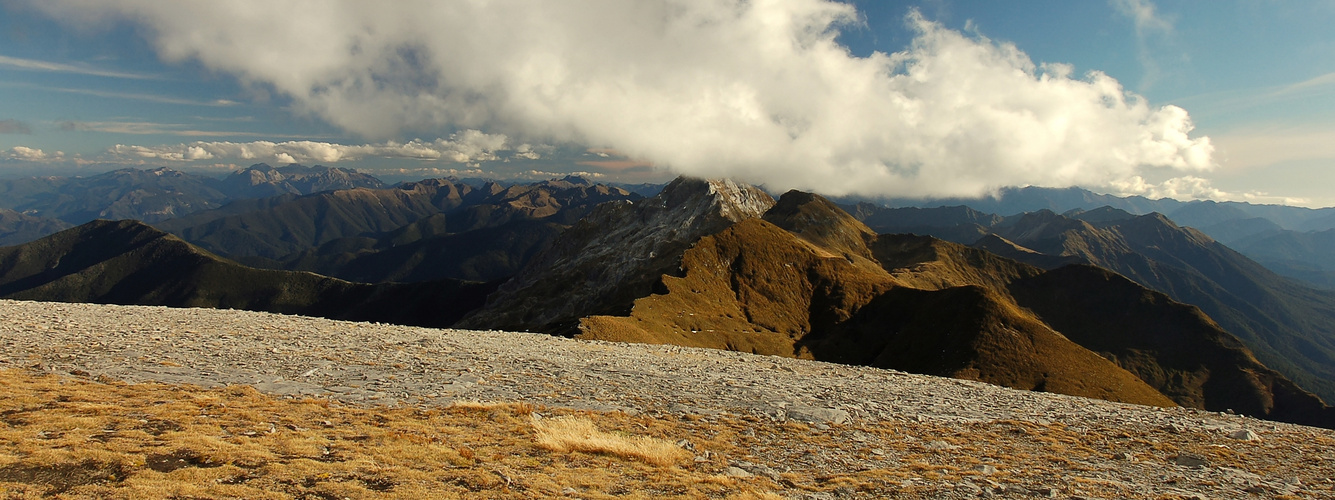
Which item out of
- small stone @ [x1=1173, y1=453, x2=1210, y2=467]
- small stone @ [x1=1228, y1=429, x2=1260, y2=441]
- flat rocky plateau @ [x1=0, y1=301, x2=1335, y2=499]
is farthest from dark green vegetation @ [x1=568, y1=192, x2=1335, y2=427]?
small stone @ [x1=1228, y1=429, x2=1260, y2=441]

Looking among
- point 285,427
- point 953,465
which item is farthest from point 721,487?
point 285,427

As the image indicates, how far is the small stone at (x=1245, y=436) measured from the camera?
26292 millimetres

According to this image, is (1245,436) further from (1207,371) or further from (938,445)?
(1207,371)

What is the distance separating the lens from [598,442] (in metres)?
18.4

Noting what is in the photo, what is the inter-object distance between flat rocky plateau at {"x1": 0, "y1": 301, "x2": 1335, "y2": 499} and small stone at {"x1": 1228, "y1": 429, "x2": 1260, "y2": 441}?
0.51 ft

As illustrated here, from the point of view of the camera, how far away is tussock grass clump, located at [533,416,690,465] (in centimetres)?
1781

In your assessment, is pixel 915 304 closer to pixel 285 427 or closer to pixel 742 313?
pixel 742 313

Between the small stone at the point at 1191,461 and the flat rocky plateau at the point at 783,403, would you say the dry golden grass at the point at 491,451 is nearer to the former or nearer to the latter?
the flat rocky plateau at the point at 783,403

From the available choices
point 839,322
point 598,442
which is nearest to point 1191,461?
point 598,442

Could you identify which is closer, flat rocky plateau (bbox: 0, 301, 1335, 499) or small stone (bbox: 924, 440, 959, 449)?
flat rocky plateau (bbox: 0, 301, 1335, 499)

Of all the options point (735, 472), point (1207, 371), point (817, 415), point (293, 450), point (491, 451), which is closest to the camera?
point (293, 450)

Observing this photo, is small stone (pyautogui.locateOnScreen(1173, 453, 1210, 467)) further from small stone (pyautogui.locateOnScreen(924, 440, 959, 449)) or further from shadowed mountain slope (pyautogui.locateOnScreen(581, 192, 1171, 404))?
shadowed mountain slope (pyautogui.locateOnScreen(581, 192, 1171, 404))

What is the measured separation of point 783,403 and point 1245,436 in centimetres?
2275

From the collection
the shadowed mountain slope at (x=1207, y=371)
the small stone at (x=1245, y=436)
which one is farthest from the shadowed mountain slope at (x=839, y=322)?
the shadowed mountain slope at (x=1207, y=371)
